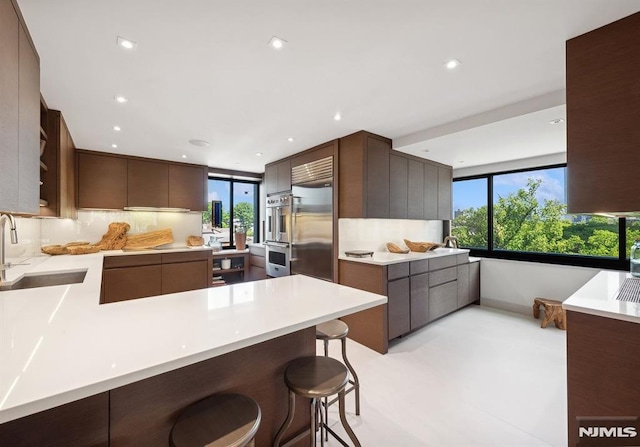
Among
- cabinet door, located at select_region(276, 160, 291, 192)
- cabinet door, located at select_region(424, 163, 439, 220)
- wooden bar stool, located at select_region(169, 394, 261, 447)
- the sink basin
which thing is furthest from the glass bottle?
the sink basin

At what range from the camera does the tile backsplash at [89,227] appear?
2.96m

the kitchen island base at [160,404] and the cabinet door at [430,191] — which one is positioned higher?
the cabinet door at [430,191]

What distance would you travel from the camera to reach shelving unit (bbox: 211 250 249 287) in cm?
496

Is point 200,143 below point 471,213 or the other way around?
the other way around

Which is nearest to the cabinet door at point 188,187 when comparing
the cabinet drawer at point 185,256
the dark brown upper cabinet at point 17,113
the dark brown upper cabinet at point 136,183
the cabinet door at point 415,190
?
the dark brown upper cabinet at point 136,183

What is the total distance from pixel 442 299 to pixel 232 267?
12.0 feet

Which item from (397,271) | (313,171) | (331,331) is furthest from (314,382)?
(313,171)

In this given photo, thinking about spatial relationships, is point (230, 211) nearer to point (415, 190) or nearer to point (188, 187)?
point (188, 187)

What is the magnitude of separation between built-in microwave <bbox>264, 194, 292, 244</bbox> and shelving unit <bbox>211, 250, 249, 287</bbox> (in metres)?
0.93

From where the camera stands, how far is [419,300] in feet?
10.7

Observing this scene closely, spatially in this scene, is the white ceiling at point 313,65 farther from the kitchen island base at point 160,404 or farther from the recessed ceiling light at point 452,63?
the kitchen island base at point 160,404

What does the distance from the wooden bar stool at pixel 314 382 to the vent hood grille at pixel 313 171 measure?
96.7 inches

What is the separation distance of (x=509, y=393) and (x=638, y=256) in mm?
1557

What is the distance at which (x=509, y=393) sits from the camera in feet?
7.04
